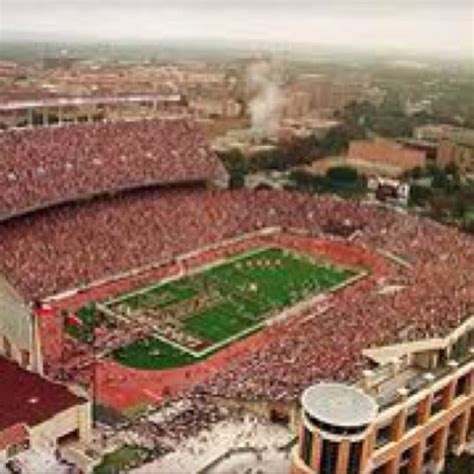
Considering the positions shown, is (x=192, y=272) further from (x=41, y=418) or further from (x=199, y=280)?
Answer: (x=41, y=418)

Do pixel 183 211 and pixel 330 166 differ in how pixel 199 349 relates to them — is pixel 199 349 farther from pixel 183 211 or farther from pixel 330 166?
pixel 330 166

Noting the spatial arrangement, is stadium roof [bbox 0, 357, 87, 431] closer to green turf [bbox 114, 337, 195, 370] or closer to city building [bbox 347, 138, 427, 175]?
green turf [bbox 114, 337, 195, 370]

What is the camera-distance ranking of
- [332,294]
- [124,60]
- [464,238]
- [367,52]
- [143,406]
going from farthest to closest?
1. [124,60]
2. [367,52]
3. [464,238]
4. [332,294]
5. [143,406]

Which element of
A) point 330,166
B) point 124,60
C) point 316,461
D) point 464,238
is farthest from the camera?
point 124,60

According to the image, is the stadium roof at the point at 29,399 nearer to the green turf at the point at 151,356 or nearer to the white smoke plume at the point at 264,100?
the green turf at the point at 151,356

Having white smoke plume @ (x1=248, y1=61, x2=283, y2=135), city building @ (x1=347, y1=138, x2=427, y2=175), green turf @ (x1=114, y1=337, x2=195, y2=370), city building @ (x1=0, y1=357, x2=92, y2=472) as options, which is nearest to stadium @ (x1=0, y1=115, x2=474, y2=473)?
Result: green turf @ (x1=114, y1=337, x2=195, y2=370)

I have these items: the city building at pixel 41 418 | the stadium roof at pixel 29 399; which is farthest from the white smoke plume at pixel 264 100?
the city building at pixel 41 418

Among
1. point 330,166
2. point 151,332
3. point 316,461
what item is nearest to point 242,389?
point 316,461
